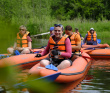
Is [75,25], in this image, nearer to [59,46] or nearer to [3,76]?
[59,46]

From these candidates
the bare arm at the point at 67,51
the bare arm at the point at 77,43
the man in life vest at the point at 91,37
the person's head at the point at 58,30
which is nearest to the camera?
the person's head at the point at 58,30

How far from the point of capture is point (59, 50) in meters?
4.41

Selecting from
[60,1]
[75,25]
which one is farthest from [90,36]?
[60,1]

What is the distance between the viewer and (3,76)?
62 cm

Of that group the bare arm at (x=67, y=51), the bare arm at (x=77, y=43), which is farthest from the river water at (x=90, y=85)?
the bare arm at (x=77, y=43)

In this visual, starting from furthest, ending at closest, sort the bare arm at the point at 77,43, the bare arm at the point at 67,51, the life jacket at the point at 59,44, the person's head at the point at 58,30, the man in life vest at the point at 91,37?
1. the man in life vest at the point at 91,37
2. the bare arm at the point at 77,43
3. the life jacket at the point at 59,44
4. the bare arm at the point at 67,51
5. the person's head at the point at 58,30

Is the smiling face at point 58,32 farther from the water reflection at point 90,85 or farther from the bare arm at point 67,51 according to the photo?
the water reflection at point 90,85

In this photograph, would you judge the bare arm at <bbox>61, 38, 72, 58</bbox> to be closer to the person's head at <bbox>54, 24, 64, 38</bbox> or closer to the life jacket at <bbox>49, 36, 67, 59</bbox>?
the life jacket at <bbox>49, 36, 67, 59</bbox>

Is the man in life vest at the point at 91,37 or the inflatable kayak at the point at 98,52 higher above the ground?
the man in life vest at the point at 91,37

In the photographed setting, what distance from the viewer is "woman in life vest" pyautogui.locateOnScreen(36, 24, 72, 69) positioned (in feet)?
13.8

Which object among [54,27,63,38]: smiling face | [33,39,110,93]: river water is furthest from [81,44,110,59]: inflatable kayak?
[54,27,63,38]: smiling face

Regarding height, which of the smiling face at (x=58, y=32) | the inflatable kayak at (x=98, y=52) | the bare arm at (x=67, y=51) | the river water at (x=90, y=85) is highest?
the smiling face at (x=58, y=32)

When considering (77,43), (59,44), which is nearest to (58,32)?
(59,44)

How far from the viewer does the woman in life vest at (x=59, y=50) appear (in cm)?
420
